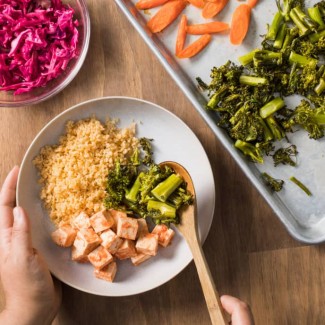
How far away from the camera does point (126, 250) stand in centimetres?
220

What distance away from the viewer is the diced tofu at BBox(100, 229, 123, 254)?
2164mm

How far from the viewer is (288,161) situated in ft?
7.36

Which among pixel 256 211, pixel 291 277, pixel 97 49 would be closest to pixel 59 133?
pixel 97 49

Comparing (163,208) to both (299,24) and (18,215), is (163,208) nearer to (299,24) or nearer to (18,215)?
(18,215)

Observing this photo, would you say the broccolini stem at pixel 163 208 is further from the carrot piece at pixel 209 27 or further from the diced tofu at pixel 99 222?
the carrot piece at pixel 209 27

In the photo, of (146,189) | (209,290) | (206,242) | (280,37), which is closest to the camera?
(209,290)

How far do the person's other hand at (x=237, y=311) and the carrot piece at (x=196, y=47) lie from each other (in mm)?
1166

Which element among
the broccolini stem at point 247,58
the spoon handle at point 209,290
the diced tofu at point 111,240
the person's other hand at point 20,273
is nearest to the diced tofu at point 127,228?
the diced tofu at point 111,240

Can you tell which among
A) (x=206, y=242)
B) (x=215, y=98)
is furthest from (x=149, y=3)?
(x=206, y=242)

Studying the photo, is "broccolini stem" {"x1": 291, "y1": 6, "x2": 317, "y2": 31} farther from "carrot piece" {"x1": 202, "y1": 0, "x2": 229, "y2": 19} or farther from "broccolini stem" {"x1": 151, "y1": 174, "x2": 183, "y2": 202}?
"broccolini stem" {"x1": 151, "y1": 174, "x2": 183, "y2": 202}

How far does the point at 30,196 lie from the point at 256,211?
3.66ft

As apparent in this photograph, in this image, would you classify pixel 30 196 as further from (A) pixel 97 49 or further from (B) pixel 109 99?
(A) pixel 97 49

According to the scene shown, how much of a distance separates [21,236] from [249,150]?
112cm

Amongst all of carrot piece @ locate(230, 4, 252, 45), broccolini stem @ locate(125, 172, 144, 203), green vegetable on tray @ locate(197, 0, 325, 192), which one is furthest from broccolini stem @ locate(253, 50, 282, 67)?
broccolini stem @ locate(125, 172, 144, 203)
